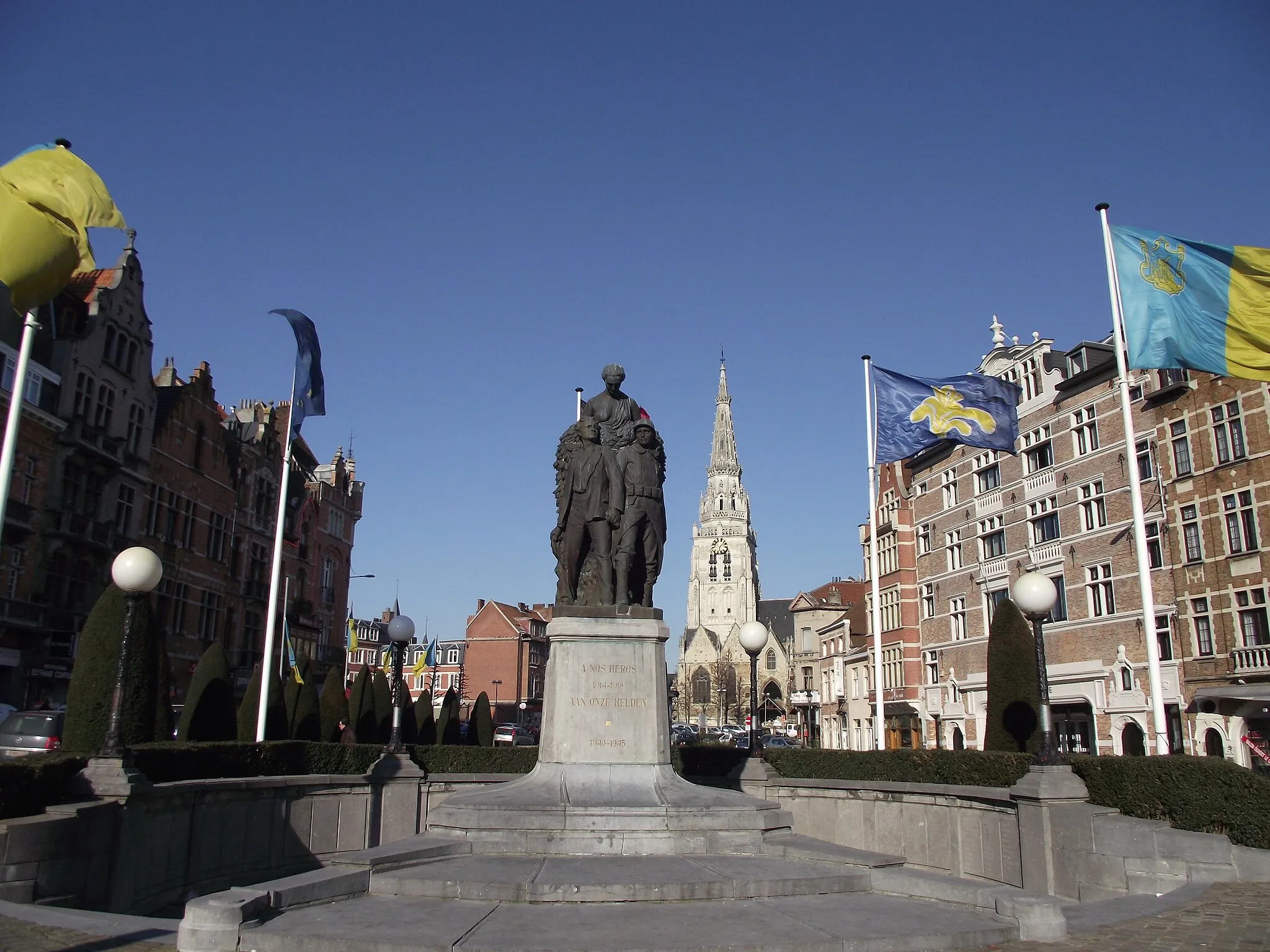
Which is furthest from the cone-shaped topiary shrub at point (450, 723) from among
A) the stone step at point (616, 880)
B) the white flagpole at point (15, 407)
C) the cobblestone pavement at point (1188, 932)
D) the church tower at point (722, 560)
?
the church tower at point (722, 560)

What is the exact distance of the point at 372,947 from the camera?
24.8 ft

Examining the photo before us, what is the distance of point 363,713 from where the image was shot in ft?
99.1

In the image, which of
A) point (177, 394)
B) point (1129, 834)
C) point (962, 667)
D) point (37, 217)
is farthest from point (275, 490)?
point (1129, 834)

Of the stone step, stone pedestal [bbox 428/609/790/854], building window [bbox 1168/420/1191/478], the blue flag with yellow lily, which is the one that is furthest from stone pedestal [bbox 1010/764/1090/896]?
building window [bbox 1168/420/1191/478]

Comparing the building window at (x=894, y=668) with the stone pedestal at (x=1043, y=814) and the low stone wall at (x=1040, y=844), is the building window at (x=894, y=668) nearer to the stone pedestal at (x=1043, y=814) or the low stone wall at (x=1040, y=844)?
the low stone wall at (x=1040, y=844)

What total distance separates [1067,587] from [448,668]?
271 feet

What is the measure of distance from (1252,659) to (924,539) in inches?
922

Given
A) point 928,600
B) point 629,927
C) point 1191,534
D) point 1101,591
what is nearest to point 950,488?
point 928,600

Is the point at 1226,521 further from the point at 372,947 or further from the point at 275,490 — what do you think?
the point at 275,490

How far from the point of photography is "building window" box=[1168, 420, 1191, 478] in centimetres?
3578

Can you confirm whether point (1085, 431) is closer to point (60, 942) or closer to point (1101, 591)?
point (1101, 591)

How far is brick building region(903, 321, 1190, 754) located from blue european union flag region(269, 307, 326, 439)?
2605 cm

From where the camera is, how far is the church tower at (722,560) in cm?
17962

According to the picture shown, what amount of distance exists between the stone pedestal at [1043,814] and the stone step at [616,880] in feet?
11.0
